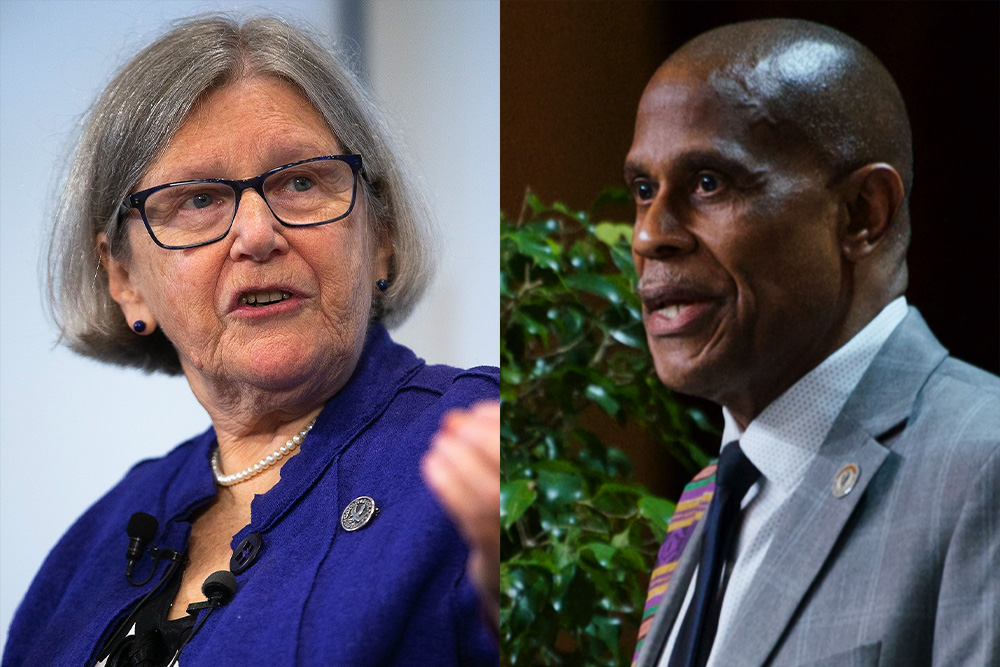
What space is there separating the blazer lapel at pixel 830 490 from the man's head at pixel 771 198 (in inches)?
3.0

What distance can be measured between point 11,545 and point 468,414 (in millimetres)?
794

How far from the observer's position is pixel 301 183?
1.67 metres

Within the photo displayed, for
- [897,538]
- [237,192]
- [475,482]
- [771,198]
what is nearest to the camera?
[897,538]

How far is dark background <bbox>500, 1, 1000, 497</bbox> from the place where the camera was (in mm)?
1529

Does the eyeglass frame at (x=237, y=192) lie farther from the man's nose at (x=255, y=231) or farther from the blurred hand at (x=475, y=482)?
the blurred hand at (x=475, y=482)

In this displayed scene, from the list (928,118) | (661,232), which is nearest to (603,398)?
(661,232)

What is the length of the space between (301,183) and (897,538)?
0.97 meters

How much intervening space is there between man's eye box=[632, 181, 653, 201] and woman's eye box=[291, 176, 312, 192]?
49 centimetres

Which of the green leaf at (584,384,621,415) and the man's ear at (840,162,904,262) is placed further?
the green leaf at (584,384,621,415)

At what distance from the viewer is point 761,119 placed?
1552 millimetres

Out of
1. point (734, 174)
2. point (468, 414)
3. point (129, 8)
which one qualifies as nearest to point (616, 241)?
point (734, 174)

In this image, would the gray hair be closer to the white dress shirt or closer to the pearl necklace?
the pearl necklace

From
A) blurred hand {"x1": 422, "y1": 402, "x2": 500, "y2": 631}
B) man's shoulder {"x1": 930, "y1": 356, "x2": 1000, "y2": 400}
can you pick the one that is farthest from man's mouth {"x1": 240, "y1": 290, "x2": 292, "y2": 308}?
man's shoulder {"x1": 930, "y1": 356, "x2": 1000, "y2": 400}

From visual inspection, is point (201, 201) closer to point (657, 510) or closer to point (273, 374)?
point (273, 374)
